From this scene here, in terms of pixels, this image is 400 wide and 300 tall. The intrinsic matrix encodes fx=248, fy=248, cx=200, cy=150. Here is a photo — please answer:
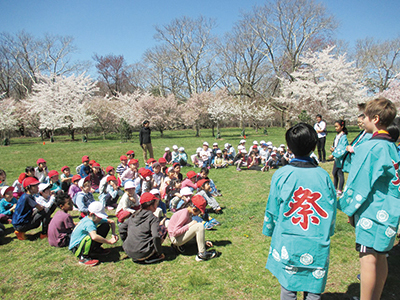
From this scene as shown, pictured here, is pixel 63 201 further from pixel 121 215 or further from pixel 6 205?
pixel 6 205

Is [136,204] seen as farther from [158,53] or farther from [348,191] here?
[158,53]

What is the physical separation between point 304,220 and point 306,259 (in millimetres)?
273

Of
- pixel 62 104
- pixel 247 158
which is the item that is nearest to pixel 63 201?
pixel 247 158

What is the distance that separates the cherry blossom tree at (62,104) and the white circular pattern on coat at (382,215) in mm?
27107

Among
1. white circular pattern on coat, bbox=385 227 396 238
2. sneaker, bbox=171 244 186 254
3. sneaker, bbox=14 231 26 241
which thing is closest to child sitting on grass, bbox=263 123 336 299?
white circular pattern on coat, bbox=385 227 396 238

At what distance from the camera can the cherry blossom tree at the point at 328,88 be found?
75.3 ft

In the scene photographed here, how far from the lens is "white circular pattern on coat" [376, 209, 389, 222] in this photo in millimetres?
1972

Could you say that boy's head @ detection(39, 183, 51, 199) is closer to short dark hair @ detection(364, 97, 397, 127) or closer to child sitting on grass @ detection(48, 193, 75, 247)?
child sitting on grass @ detection(48, 193, 75, 247)

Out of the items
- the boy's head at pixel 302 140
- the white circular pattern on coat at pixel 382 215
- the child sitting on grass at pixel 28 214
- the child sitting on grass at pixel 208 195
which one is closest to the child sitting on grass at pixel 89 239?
the child sitting on grass at pixel 28 214

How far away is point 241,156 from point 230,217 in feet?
17.4

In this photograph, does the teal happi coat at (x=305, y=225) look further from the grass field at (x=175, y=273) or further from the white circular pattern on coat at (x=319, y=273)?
the grass field at (x=175, y=273)

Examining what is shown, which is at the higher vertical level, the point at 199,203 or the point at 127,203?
the point at 199,203

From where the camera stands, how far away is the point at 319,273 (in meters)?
1.76

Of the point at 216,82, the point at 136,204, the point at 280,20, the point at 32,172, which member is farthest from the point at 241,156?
the point at 216,82
